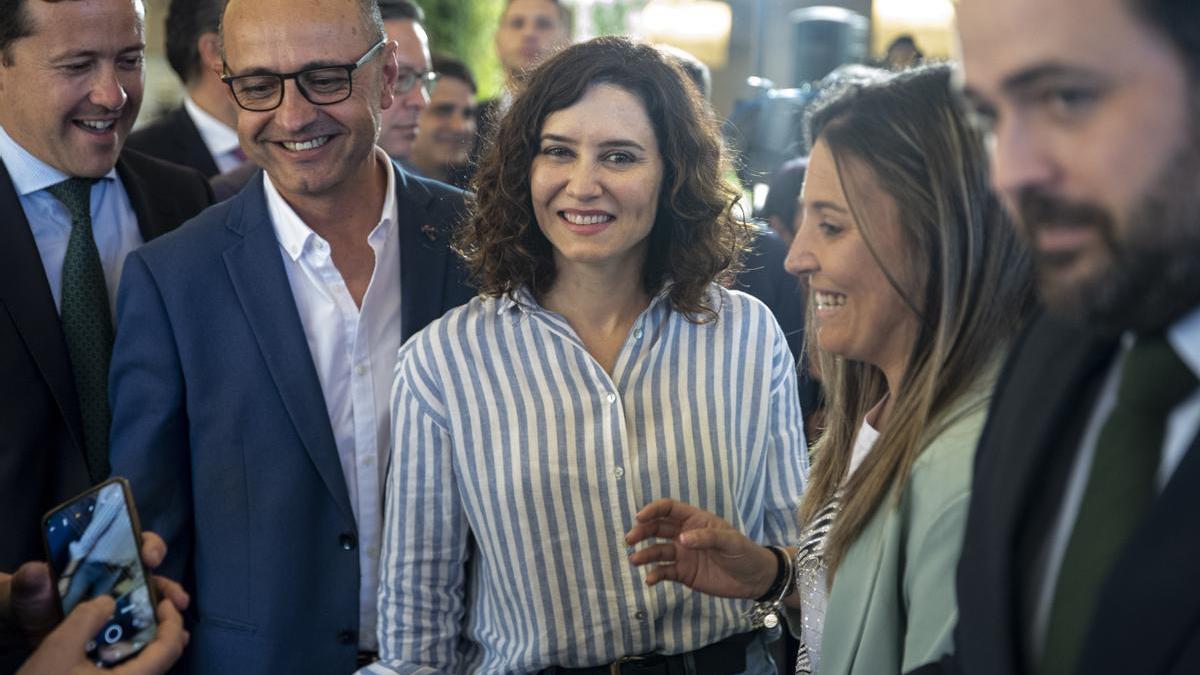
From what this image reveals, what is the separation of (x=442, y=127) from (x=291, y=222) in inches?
122

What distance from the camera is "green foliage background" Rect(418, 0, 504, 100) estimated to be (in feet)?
34.4

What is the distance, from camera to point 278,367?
7.75ft

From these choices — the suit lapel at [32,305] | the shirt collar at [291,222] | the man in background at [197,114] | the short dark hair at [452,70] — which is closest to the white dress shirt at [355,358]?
the shirt collar at [291,222]

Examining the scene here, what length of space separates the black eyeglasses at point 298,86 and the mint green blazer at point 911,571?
147 cm

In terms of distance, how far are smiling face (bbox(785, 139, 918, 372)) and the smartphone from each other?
1009 millimetres

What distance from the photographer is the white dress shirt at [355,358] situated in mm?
2426

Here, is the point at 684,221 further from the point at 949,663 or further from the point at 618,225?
the point at 949,663

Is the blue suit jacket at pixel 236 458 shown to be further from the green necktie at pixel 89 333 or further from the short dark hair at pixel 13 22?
the short dark hair at pixel 13 22

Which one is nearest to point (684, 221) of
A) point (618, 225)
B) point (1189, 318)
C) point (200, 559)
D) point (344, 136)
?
point (618, 225)

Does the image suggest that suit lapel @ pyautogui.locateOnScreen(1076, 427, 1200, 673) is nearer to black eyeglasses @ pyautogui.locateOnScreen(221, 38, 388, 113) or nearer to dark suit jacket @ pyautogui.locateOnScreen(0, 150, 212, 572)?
black eyeglasses @ pyautogui.locateOnScreen(221, 38, 388, 113)

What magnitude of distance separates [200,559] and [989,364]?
1569mm

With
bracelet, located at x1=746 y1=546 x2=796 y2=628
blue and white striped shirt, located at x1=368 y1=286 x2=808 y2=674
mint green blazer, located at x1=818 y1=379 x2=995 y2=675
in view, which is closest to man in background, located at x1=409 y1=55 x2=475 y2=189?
blue and white striped shirt, located at x1=368 y1=286 x2=808 y2=674

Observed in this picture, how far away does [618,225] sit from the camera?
2.18 meters

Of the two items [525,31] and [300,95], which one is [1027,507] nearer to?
[300,95]
